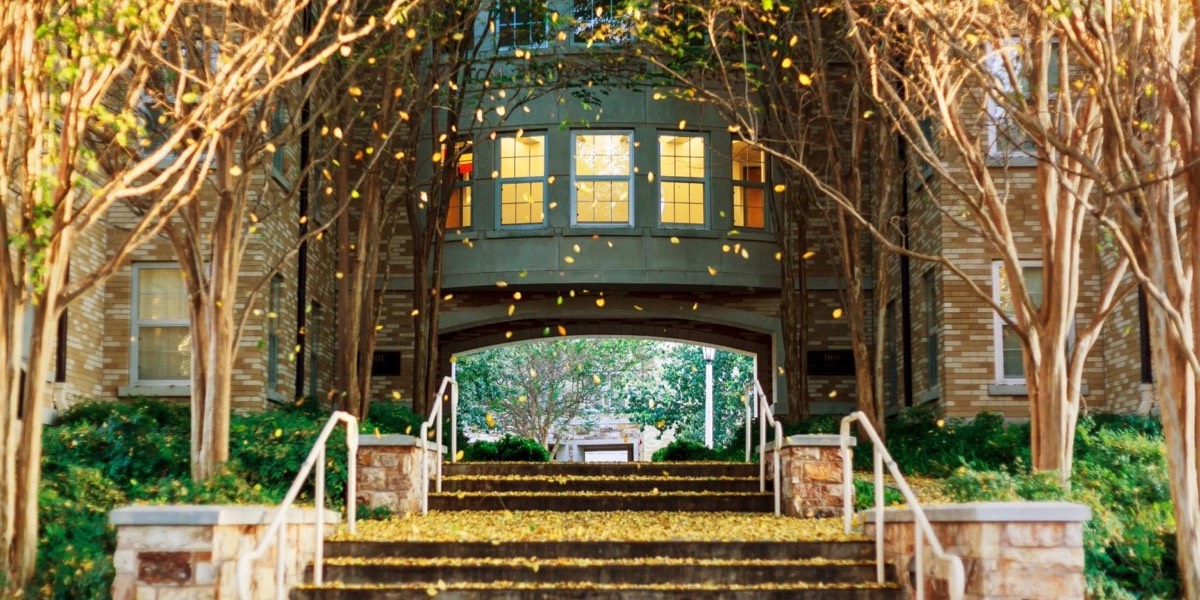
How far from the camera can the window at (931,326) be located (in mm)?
18281

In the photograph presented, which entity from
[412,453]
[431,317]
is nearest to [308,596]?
[412,453]

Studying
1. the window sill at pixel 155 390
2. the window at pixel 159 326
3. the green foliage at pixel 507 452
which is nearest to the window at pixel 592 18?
the green foliage at pixel 507 452

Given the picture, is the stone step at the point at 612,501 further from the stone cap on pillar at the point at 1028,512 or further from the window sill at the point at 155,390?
the window sill at the point at 155,390

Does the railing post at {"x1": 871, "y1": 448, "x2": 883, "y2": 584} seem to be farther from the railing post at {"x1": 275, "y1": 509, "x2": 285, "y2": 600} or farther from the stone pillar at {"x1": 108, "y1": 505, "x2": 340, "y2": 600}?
the stone pillar at {"x1": 108, "y1": 505, "x2": 340, "y2": 600}

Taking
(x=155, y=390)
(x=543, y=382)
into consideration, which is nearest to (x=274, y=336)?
(x=155, y=390)

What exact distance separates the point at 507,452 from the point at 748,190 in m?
5.38

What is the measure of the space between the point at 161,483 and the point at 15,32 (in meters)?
4.19

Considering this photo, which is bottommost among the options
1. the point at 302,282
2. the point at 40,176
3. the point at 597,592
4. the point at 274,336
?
the point at 597,592

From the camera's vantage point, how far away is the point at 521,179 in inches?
803

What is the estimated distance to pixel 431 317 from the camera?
1878 centimetres

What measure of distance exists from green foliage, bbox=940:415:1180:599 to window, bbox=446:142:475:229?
1013cm

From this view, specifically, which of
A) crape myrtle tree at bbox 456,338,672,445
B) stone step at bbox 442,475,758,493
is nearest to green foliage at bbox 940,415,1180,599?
stone step at bbox 442,475,758,493

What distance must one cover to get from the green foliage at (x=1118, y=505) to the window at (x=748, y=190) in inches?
325

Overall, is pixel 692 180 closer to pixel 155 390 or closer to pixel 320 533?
pixel 155 390
